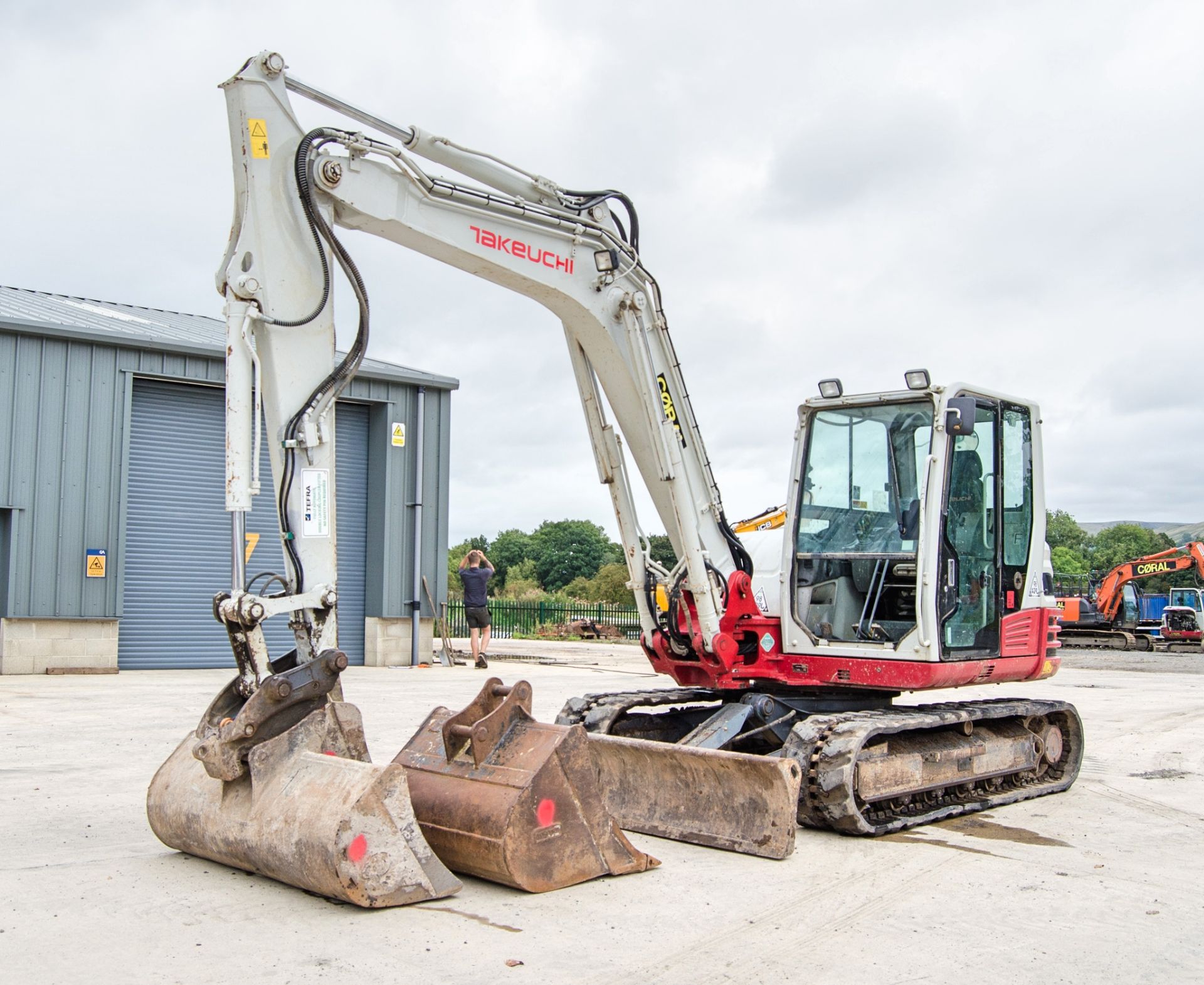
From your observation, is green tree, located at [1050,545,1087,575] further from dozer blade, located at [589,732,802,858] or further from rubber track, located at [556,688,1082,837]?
dozer blade, located at [589,732,802,858]

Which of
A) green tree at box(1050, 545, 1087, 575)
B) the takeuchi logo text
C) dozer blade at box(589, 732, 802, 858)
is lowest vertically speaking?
dozer blade at box(589, 732, 802, 858)

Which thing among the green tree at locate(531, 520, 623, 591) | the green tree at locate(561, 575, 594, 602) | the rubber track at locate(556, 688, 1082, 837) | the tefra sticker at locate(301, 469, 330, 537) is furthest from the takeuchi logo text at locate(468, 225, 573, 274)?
the green tree at locate(531, 520, 623, 591)

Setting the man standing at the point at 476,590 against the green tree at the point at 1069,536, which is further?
A: the green tree at the point at 1069,536

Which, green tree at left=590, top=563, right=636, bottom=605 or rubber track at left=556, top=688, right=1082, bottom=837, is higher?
green tree at left=590, top=563, right=636, bottom=605

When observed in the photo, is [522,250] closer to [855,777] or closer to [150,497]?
[855,777]

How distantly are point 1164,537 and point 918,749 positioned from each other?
96.2 metres

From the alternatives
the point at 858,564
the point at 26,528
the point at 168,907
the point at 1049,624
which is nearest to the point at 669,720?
the point at 858,564

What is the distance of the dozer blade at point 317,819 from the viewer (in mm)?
4820

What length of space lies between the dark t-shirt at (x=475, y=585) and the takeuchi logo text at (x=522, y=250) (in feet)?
39.2

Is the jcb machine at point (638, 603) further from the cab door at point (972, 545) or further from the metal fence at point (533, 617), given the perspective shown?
the metal fence at point (533, 617)

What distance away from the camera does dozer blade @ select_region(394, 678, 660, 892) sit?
17.2 ft

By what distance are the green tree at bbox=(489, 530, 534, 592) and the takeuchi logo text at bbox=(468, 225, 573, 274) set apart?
90.2 m

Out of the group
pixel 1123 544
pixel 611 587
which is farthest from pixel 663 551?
pixel 1123 544

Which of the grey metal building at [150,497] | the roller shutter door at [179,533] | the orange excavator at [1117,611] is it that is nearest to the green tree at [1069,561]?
the orange excavator at [1117,611]
